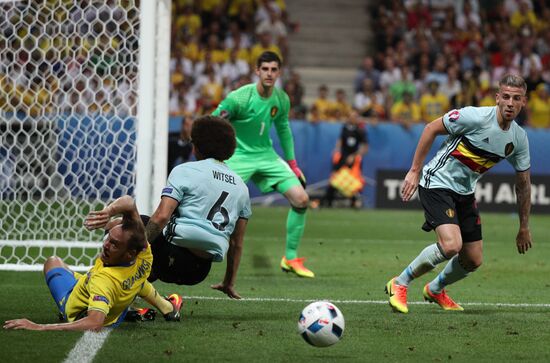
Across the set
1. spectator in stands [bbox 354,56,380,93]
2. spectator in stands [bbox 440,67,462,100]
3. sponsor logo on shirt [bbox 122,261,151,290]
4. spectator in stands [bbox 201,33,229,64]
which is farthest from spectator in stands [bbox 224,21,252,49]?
sponsor logo on shirt [bbox 122,261,151,290]

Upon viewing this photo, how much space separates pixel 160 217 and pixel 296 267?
3.63 meters

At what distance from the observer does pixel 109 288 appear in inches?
238

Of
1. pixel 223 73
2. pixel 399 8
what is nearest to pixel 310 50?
pixel 399 8

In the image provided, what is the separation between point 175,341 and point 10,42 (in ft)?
16.1

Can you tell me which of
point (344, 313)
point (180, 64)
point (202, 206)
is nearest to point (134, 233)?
point (202, 206)

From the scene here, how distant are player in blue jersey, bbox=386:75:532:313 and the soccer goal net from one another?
109 inches

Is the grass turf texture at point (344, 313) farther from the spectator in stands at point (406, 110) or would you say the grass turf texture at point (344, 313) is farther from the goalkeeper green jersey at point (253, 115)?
the spectator in stands at point (406, 110)

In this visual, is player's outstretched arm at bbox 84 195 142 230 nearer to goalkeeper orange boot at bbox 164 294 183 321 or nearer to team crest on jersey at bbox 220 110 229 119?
goalkeeper orange boot at bbox 164 294 183 321

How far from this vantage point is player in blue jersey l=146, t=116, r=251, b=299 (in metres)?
6.57

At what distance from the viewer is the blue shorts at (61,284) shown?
21.0ft

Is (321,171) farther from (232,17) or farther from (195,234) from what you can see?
(195,234)

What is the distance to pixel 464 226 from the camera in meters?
7.61

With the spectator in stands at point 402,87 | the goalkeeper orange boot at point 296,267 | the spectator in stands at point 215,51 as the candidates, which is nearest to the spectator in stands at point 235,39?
the spectator in stands at point 215,51

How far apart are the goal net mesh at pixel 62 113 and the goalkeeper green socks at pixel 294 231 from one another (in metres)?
1.67
